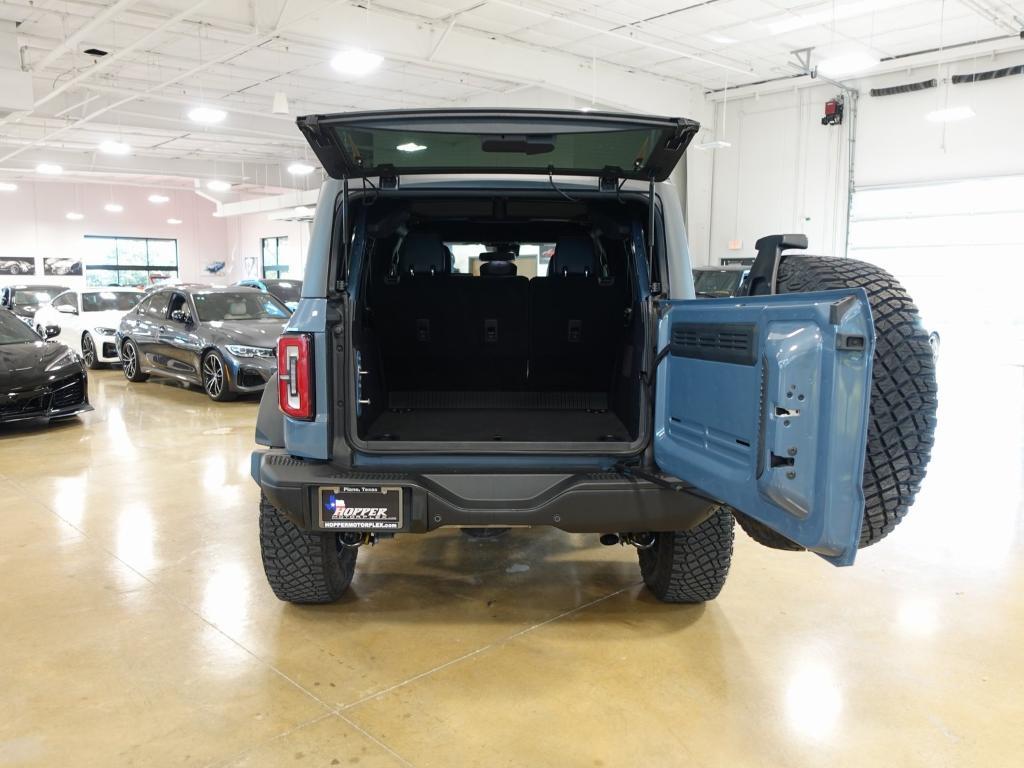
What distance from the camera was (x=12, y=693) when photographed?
242cm

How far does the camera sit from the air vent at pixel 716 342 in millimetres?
2102

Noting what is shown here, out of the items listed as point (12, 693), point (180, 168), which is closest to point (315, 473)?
point (12, 693)

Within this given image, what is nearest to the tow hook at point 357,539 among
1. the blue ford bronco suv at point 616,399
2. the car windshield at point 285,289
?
the blue ford bronco suv at point 616,399

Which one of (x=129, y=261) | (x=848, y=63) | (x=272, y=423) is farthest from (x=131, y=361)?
(x=129, y=261)

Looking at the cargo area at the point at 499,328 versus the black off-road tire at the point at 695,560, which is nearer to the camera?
the black off-road tire at the point at 695,560

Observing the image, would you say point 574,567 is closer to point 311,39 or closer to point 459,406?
point 459,406

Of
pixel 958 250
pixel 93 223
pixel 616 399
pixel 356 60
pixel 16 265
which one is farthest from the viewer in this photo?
pixel 93 223

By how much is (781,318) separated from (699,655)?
1.36m

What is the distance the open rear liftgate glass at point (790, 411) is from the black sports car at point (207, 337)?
6.46 metres

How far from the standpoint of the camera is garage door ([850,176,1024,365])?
40.9 feet

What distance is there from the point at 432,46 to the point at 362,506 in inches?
393

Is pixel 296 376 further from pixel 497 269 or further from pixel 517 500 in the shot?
pixel 497 269

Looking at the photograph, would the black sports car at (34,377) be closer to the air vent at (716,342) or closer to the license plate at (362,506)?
the license plate at (362,506)

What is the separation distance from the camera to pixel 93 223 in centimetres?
2744
